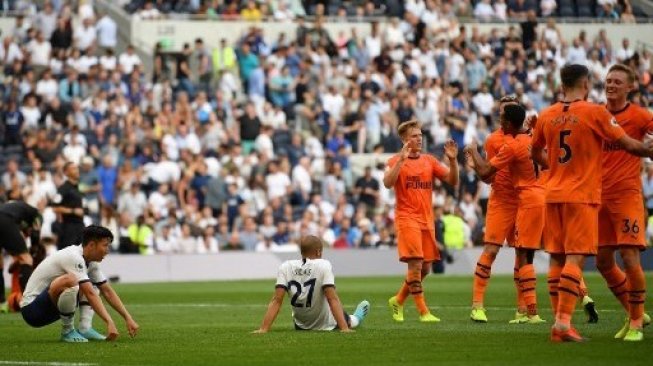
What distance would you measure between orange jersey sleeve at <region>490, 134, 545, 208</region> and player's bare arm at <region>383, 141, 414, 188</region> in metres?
1.20

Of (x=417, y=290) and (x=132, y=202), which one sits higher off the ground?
(x=132, y=202)

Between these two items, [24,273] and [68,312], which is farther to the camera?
[24,273]

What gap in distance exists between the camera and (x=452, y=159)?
60.4 feet

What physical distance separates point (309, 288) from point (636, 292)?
11.3 feet

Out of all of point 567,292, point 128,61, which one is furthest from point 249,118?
point 567,292

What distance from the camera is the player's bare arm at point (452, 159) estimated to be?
17.9 meters

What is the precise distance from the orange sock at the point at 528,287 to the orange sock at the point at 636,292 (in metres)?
3.03

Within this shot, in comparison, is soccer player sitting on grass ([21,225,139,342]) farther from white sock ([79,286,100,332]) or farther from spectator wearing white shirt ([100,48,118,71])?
spectator wearing white shirt ([100,48,118,71])

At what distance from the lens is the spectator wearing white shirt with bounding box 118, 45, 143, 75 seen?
132 feet

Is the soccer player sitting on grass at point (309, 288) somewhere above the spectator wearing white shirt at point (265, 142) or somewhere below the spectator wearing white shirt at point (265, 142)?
below

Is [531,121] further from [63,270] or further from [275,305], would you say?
[63,270]

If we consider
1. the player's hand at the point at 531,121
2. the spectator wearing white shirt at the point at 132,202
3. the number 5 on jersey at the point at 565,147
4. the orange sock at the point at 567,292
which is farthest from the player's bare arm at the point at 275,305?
the spectator wearing white shirt at the point at 132,202

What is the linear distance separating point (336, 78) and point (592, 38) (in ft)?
32.5

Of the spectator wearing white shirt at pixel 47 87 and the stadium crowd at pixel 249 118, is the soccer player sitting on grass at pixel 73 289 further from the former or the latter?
the spectator wearing white shirt at pixel 47 87
